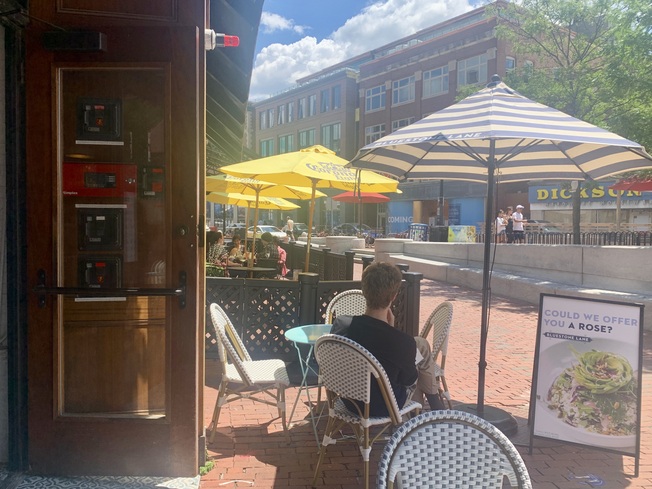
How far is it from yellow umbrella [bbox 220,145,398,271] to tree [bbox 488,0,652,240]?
25.7 ft

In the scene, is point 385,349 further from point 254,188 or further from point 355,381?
point 254,188

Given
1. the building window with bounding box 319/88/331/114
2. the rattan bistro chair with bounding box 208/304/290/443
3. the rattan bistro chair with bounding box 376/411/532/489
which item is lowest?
the rattan bistro chair with bounding box 208/304/290/443

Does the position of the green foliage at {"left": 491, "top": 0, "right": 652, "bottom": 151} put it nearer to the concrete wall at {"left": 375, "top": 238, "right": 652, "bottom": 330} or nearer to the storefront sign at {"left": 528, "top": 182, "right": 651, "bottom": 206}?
the concrete wall at {"left": 375, "top": 238, "right": 652, "bottom": 330}

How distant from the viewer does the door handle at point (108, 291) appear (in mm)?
3227

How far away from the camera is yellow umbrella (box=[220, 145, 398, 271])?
693 centimetres

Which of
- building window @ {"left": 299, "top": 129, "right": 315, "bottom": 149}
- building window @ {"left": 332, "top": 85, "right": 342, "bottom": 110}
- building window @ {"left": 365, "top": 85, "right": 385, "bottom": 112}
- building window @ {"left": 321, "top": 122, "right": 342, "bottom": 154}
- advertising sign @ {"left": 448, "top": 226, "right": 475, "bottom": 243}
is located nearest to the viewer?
advertising sign @ {"left": 448, "top": 226, "right": 475, "bottom": 243}

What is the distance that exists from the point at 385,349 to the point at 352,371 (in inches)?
9.2

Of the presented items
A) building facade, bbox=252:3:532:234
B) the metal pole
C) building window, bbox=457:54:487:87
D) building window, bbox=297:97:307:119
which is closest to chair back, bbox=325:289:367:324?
the metal pole

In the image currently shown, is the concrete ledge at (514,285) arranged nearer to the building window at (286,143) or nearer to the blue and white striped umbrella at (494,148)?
the blue and white striped umbrella at (494,148)

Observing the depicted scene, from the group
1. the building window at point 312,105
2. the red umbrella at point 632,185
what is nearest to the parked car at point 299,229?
the red umbrella at point 632,185

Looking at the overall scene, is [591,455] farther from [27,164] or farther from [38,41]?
[38,41]

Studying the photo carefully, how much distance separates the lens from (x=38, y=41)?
3.19 metres

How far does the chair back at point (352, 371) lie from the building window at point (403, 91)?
42.1m

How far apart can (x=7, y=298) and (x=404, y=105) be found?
42.9m
